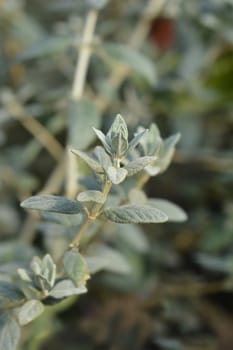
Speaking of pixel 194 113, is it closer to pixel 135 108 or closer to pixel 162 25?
pixel 135 108

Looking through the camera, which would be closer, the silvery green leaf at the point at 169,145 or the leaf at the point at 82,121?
the silvery green leaf at the point at 169,145

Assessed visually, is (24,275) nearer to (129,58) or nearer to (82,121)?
(82,121)

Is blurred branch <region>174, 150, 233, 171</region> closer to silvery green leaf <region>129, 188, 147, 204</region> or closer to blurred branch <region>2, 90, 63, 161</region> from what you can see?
blurred branch <region>2, 90, 63, 161</region>

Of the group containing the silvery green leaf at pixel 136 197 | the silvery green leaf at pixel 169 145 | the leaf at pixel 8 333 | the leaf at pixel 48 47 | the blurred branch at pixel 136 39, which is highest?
the blurred branch at pixel 136 39

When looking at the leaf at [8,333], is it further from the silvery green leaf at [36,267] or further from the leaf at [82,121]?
the leaf at [82,121]

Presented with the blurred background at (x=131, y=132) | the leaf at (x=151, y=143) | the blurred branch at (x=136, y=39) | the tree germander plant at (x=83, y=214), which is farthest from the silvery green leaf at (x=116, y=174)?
the blurred branch at (x=136, y=39)

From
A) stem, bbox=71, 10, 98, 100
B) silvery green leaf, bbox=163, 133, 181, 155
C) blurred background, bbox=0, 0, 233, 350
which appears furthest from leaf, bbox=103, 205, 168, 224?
stem, bbox=71, 10, 98, 100

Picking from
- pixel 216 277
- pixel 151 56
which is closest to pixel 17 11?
pixel 151 56
